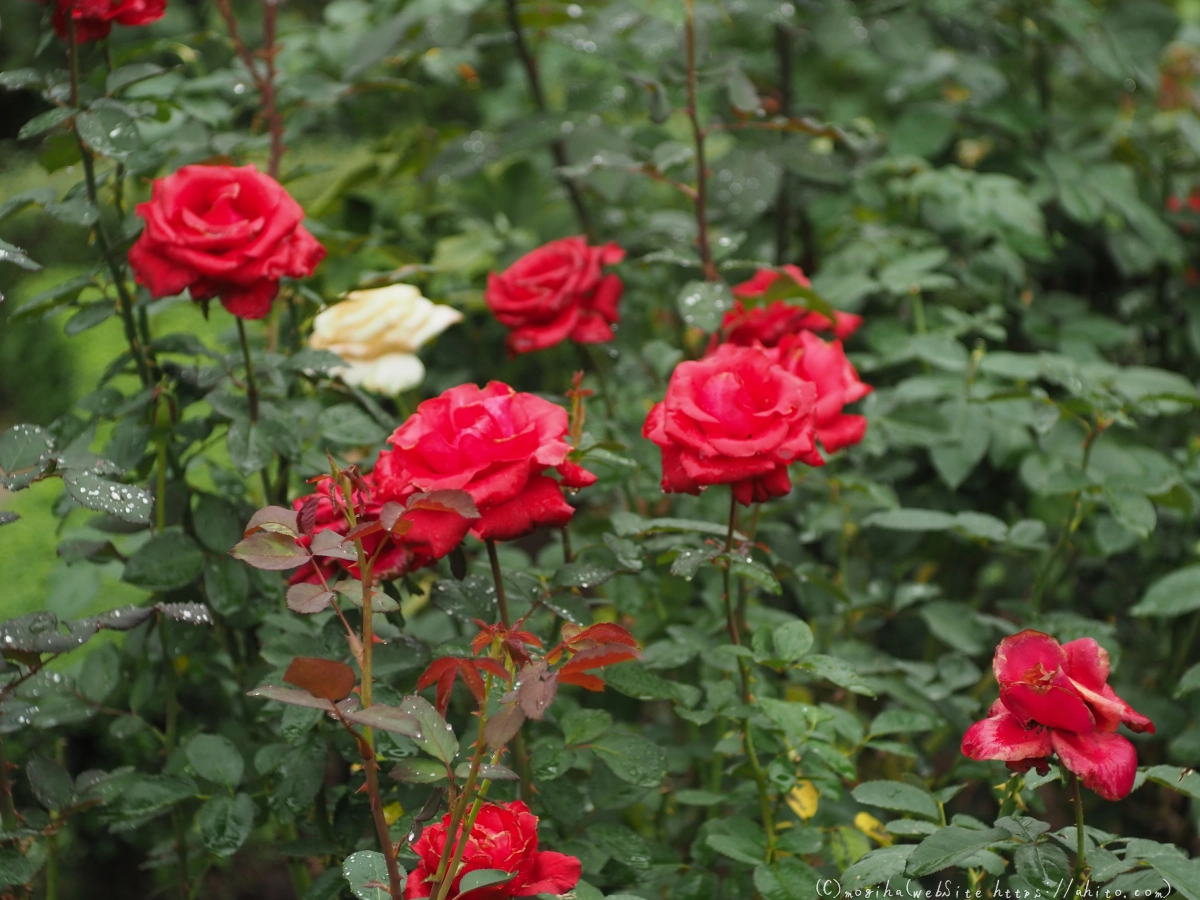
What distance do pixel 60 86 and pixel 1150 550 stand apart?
1.62 metres

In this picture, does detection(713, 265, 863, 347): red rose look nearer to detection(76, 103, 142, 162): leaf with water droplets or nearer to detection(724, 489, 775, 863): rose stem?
detection(724, 489, 775, 863): rose stem

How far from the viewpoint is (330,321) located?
1.35m

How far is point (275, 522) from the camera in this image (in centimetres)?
77

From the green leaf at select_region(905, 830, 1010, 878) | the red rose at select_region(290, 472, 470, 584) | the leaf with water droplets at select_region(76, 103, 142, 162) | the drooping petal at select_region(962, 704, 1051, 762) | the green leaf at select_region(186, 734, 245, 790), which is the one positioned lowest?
the green leaf at select_region(186, 734, 245, 790)

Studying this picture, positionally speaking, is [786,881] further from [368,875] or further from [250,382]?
[250,382]

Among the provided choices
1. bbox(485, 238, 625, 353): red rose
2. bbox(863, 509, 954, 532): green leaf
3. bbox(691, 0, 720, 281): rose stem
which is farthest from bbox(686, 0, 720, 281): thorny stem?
bbox(863, 509, 954, 532): green leaf

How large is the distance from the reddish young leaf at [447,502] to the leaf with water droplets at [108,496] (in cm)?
29

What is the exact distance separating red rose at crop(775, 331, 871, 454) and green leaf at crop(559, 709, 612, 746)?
365 mm

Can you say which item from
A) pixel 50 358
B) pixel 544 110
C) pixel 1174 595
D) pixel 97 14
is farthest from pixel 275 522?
pixel 50 358

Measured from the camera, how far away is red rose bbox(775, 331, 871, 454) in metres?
1.08

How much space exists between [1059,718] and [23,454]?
87 cm

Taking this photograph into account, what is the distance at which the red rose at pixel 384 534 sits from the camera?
2.68 feet

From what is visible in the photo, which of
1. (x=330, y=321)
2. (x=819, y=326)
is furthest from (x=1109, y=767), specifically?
(x=330, y=321)

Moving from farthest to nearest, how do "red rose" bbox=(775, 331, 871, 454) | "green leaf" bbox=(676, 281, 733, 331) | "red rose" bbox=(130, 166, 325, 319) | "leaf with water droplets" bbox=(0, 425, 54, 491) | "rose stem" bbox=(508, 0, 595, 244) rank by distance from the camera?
"rose stem" bbox=(508, 0, 595, 244), "green leaf" bbox=(676, 281, 733, 331), "red rose" bbox=(775, 331, 871, 454), "red rose" bbox=(130, 166, 325, 319), "leaf with water droplets" bbox=(0, 425, 54, 491)
